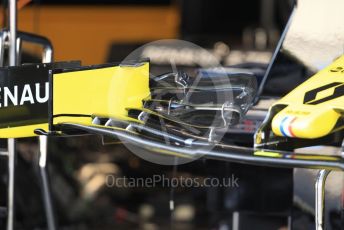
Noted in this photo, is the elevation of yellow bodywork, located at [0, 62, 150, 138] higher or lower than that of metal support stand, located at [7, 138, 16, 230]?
higher

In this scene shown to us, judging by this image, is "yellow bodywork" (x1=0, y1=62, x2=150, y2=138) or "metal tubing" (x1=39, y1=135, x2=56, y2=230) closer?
"yellow bodywork" (x1=0, y1=62, x2=150, y2=138)

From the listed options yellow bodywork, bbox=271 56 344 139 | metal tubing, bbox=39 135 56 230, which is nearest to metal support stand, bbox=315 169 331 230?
yellow bodywork, bbox=271 56 344 139

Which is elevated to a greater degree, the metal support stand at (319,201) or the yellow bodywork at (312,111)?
the yellow bodywork at (312,111)

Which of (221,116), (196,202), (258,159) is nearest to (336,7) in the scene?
(221,116)

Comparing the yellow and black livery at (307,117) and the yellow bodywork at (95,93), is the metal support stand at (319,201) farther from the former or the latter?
the yellow bodywork at (95,93)

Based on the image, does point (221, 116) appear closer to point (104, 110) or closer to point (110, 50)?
point (104, 110)

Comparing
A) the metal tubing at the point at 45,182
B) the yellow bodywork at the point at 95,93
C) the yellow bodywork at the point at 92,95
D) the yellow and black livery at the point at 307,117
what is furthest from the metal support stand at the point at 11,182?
the yellow and black livery at the point at 307,117

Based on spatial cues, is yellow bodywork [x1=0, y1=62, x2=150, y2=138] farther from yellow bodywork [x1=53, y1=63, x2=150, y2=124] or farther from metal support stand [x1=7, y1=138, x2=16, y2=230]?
metal support stand [x1=7, y1=138, x2=16, y2=230]

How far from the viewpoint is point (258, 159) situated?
2508 mm

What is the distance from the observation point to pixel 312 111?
262 centimetres

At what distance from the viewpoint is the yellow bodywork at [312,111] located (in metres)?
2.56

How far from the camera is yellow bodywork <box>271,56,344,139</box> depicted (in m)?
2.56

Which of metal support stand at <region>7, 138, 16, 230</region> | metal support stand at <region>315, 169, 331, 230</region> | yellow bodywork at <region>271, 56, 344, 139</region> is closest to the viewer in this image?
yellow bodywork at <region>271, 56, 344, 139</region>

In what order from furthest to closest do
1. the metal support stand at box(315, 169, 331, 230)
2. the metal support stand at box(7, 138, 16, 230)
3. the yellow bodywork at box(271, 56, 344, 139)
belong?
the metal support stand at box(7, 138, 16, 230) → the metal support stand at box(315, 169, 331, 230) → the yellow bodywork at box(271, 56, 344, 139)
